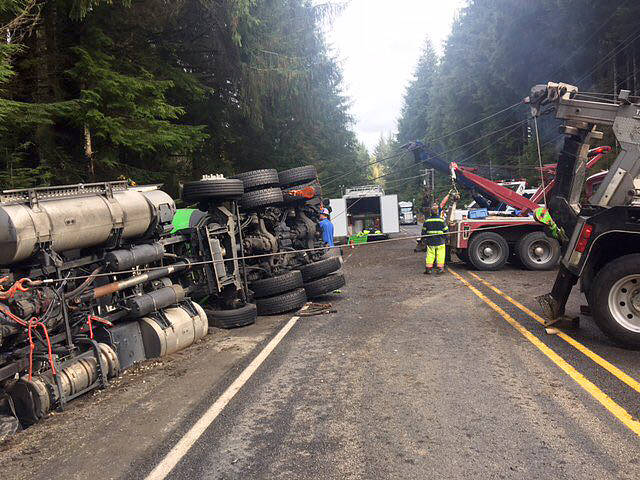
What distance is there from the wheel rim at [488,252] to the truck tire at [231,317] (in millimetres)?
7369

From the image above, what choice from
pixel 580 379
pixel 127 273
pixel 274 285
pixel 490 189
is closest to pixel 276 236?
pixel 274 285

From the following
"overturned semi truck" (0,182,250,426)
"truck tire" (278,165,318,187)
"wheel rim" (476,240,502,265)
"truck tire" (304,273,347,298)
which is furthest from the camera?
"wheel rim" (476,240,502,265)

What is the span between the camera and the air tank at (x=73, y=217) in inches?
199

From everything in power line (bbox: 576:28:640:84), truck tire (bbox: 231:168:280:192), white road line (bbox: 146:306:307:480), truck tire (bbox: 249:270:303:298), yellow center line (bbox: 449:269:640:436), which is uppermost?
power line (bbox: 576:28:640:84)

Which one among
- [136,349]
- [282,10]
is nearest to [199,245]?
[136,349]

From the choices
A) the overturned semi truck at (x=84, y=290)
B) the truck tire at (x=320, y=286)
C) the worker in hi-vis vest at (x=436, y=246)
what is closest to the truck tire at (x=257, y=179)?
the overturned semi truck at (x=84, y=290)

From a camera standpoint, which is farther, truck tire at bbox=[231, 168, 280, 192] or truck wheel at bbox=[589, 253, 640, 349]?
truck tire at bbox=[231, 168, 280, 192]

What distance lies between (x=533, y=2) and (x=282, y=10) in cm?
1543

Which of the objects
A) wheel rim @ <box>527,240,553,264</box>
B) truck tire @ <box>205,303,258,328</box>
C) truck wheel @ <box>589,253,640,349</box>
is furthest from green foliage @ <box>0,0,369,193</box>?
wheel rim @ <box>527,240,553,264</box>

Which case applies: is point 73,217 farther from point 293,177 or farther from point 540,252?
point 540,252

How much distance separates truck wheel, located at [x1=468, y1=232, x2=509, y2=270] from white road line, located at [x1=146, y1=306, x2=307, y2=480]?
27.1 feet

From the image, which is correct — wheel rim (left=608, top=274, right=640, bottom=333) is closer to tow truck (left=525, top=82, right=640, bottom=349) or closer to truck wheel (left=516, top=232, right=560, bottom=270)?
tow truck (left=525, top=82, right=640, bottom=349)

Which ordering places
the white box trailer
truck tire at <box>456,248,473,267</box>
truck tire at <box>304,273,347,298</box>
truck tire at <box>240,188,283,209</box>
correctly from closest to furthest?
truck tire at <box>240,188,283,209</box>
truck tire at <box>304,273,347,298</box>
truck tire at <box>456,248,473,267</box>
the white box trailer

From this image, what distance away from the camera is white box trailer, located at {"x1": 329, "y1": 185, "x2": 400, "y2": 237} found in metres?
26.2
